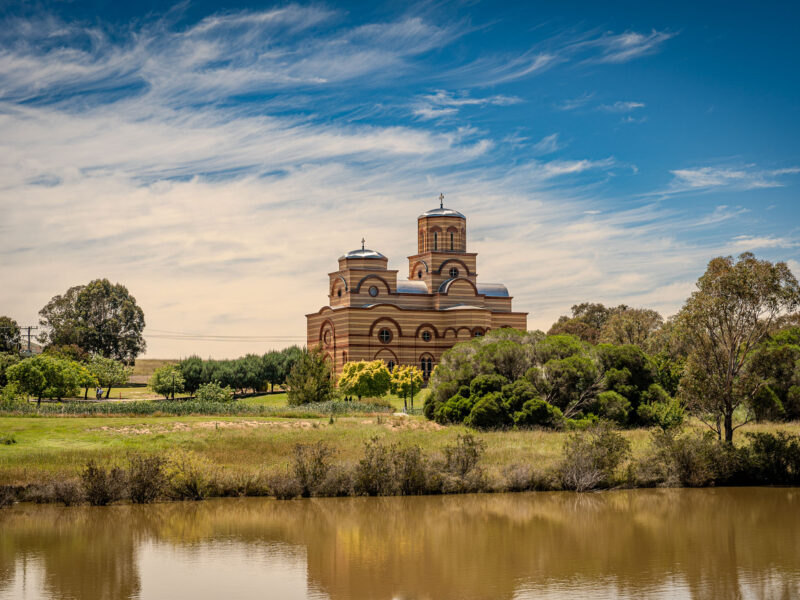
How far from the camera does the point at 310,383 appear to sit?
53.2 meters

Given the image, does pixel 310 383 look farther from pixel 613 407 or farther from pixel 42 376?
pixel 613 407

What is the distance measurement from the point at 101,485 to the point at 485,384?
17828mm

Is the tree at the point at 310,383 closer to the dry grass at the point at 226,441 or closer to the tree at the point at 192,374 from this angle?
the dry grass at the point at 226,441

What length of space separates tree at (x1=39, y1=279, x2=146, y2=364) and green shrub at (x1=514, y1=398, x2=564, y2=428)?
63238 millimetres

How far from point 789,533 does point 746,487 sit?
8431 millimetres

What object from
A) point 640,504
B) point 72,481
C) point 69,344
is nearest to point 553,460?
point 640,504

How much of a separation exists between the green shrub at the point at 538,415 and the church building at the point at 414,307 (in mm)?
33497

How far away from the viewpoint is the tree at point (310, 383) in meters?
53.1

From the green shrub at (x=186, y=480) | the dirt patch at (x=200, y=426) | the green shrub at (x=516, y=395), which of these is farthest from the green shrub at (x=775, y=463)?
the green shrub at (x=186, y=480)

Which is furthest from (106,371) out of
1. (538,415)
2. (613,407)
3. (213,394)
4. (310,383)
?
(613,407)

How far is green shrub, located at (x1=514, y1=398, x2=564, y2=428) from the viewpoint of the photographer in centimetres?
3700

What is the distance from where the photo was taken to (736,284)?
30812 millimetres

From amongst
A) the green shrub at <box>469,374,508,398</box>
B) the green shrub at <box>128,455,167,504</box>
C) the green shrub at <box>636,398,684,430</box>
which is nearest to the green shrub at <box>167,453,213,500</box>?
the green shrub at <box>128,455,167,504</box>

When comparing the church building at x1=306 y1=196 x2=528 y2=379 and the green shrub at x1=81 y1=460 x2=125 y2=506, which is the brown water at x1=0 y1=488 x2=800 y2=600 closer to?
the green shrub at x1=81 y1=460 x2=125 y2=506
